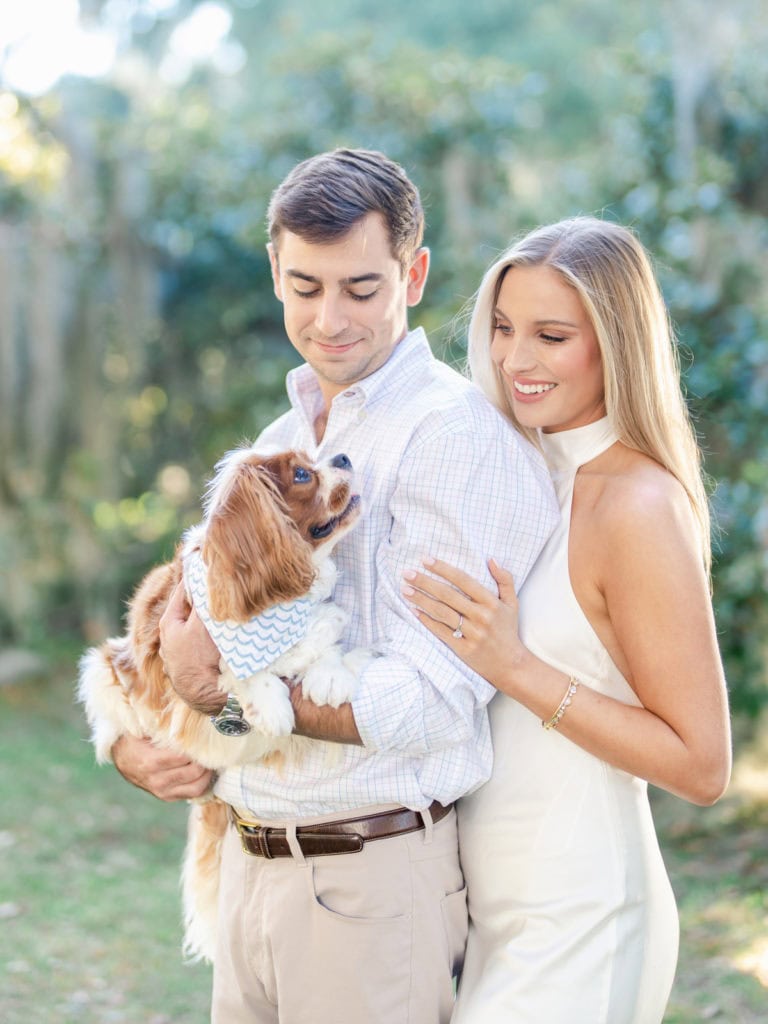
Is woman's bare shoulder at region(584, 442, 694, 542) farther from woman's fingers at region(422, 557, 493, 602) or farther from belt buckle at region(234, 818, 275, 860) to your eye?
belt buckle at region(234, 818, 275, 860)

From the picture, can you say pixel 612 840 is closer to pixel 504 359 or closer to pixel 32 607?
pixel 504 359

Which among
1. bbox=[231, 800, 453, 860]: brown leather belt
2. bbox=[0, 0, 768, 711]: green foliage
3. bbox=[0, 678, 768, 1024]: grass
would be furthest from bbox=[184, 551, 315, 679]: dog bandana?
bbox=[0, 0, 768, 711]: green foliage

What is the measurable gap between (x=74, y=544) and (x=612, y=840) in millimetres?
8989

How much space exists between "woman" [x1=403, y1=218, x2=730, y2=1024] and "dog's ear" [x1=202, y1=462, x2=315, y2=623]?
0.30 meters

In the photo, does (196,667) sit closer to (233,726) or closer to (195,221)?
(233,726)

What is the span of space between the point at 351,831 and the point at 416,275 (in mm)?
1486

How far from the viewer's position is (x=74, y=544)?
1096 centimetres

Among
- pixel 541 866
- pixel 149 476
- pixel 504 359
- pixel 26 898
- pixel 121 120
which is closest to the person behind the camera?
pixel 541 866

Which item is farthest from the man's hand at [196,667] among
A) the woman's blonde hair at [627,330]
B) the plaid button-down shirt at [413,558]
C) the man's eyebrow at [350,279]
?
the woman's blonde hair at [627,330]

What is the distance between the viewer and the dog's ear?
2.73m

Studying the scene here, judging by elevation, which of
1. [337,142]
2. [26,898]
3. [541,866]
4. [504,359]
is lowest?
[26,898]

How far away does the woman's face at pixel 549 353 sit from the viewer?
2.79 metres

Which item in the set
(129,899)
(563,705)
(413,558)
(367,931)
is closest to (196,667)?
(413,558)

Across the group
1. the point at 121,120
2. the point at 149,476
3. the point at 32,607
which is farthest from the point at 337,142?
the point at 32,607
